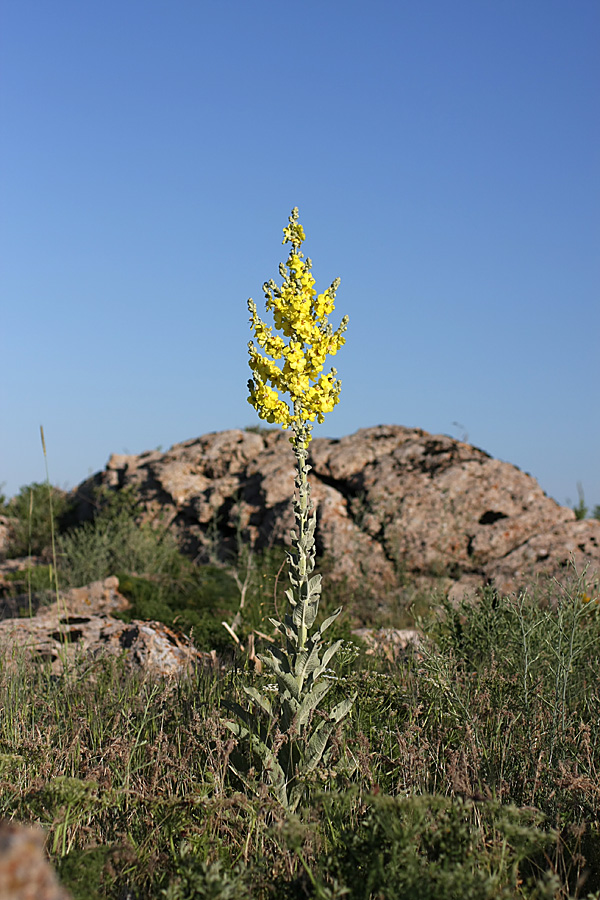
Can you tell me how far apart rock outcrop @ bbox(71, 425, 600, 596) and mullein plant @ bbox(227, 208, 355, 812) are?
4396 mm

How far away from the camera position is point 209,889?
231 cm

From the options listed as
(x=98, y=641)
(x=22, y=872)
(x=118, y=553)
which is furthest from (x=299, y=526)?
(x=118, y=553)

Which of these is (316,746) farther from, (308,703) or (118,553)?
(118,553)

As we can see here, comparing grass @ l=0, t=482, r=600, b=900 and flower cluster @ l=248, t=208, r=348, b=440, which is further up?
flower cluster @ l=248, t=208, r=348, b=440

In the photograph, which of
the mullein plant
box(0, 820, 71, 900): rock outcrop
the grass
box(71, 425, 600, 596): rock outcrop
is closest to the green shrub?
box(71, 425, 600, 596): rock outcrop

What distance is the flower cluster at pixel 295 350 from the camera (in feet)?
11.5

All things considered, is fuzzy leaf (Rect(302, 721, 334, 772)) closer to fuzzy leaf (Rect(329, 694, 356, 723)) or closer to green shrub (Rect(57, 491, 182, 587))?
fuzzy leaf (Rect(329, 694, 356, 723))

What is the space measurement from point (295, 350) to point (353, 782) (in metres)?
2.04

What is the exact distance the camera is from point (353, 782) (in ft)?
10.1

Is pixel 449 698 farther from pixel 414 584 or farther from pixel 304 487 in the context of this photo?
pixel 414 584

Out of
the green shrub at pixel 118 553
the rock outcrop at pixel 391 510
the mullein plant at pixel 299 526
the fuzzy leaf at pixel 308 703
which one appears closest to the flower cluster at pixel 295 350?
the mullein plant at pixel 299 526

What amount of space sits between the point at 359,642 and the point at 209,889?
3839 millimetres

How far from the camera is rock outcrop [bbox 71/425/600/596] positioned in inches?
352

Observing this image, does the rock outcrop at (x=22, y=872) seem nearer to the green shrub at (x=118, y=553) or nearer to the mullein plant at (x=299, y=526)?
the mullein plant at (x=299, y=526)
